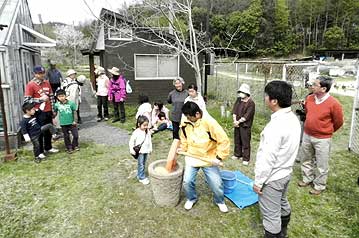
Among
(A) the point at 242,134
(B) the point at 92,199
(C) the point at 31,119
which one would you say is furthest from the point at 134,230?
(C) the point at 31,119

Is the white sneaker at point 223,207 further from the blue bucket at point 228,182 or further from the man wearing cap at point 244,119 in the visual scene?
the man wearing cap at point 244,119

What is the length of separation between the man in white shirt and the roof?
18.3 feet

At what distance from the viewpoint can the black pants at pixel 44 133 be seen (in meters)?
5.13

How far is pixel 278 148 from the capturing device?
2.37 metres

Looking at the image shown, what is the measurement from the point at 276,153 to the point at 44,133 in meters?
4.55

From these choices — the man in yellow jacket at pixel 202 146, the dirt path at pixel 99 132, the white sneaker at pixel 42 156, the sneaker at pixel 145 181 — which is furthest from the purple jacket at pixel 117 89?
the man in yellow jacket at pixel 202 146

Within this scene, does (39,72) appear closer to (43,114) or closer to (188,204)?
(43,114)

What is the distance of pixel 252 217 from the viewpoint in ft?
11.1

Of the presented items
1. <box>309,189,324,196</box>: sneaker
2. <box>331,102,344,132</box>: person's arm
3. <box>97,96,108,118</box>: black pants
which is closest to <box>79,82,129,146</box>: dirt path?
<box>97,96,108,118</box>: black pants

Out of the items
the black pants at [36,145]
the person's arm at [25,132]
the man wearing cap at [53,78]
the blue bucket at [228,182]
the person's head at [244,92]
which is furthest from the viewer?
the man wearing cap at [53,78]

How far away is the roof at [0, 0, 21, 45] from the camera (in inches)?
225

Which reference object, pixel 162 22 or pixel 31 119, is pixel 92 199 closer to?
pixel 31 119

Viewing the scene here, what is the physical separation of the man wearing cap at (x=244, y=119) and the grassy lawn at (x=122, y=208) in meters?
0.39

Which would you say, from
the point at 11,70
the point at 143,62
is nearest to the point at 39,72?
the point at 11,70
